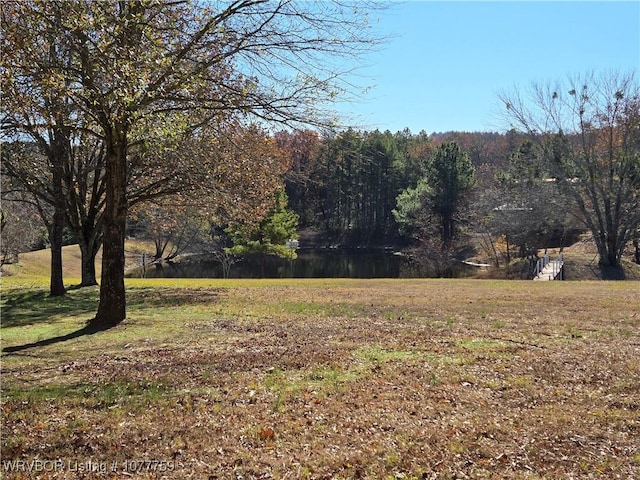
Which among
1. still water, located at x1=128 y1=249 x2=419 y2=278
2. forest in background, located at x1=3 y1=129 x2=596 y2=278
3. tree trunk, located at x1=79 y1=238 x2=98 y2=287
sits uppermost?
forest in background, located at x1=3 y1=129 x2=596 y2=278

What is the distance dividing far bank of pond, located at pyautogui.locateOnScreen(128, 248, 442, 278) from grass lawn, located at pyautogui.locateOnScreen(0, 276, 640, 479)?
31046 mm

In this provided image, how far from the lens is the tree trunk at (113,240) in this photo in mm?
9914

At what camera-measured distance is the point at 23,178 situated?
15039 millimetres

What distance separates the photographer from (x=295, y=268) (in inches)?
1889

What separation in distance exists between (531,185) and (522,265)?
230 inches

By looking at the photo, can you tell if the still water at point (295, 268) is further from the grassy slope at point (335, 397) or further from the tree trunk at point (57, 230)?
the grassy slope at point (335, 397)

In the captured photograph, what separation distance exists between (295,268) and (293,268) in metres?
0.19

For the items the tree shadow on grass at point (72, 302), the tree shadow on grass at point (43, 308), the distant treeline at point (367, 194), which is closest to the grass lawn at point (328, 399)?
the tree shadow on grass at point (43, 308)

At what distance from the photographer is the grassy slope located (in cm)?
423

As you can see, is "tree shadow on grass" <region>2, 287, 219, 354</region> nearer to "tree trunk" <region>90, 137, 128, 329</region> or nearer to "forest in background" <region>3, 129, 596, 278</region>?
"tree trunk" <region>90, 137, 128, 329</region>

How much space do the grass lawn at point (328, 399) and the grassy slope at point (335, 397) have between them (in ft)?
0.07

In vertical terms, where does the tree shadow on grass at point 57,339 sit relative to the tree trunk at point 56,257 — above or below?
below

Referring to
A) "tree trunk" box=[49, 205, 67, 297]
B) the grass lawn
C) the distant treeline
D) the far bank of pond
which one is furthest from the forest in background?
the grass lawn

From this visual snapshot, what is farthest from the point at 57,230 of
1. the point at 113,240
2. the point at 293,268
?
the point at 293,268
